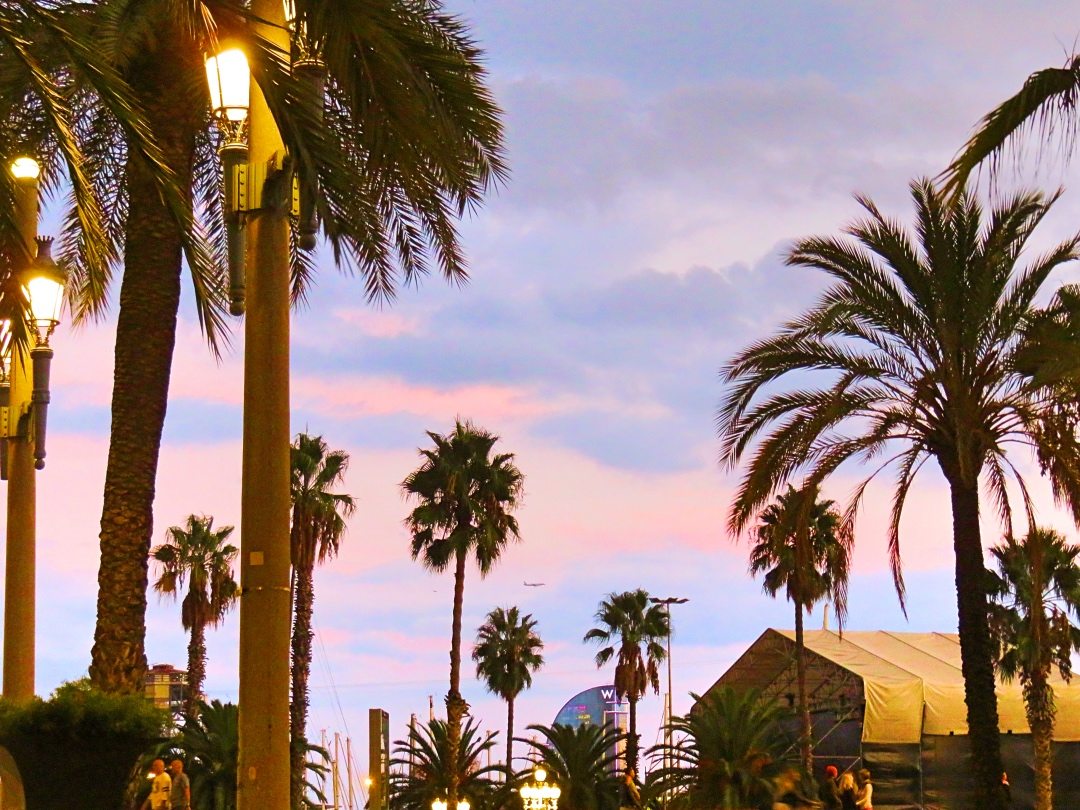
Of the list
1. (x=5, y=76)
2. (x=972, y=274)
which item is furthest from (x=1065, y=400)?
(x=5, y=76)

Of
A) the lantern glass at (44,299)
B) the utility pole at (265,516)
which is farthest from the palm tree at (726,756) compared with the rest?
the utility pole at (265,516)

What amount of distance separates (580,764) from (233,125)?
27772mm

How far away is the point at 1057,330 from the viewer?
18969 mm

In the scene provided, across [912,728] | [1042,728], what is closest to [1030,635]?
[1042,728]

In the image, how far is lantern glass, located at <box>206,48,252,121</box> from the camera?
23.3 ft

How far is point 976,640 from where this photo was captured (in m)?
20.1

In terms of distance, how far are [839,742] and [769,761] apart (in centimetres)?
2564

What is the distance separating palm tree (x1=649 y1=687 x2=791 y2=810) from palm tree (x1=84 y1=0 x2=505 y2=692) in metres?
13.8

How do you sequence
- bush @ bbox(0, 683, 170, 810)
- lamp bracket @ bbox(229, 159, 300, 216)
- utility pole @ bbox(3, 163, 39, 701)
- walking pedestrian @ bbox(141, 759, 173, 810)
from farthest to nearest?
walking pedestrian @ bbox(141, 759, 173, 810), utility pole @ bbox(3, 163, 39, 701), bush @ bbox(0, 683, 170, 810), lamp bracket @ bbox(229, 159, 300, 216)

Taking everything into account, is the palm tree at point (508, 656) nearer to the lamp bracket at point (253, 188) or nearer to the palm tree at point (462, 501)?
the palm tree at point (462, 501)

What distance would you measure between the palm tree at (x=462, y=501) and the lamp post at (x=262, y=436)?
4013cm

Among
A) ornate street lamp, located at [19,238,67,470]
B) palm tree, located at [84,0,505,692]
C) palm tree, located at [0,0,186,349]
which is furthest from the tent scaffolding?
palm tree, located at [0,0,186,349]

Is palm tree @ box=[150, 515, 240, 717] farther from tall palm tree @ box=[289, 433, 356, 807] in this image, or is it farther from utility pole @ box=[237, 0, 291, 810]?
utility pole @ box=[237, 0, 291, 810]

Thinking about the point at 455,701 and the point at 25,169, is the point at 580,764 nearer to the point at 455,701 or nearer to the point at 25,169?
the point at 455,701
